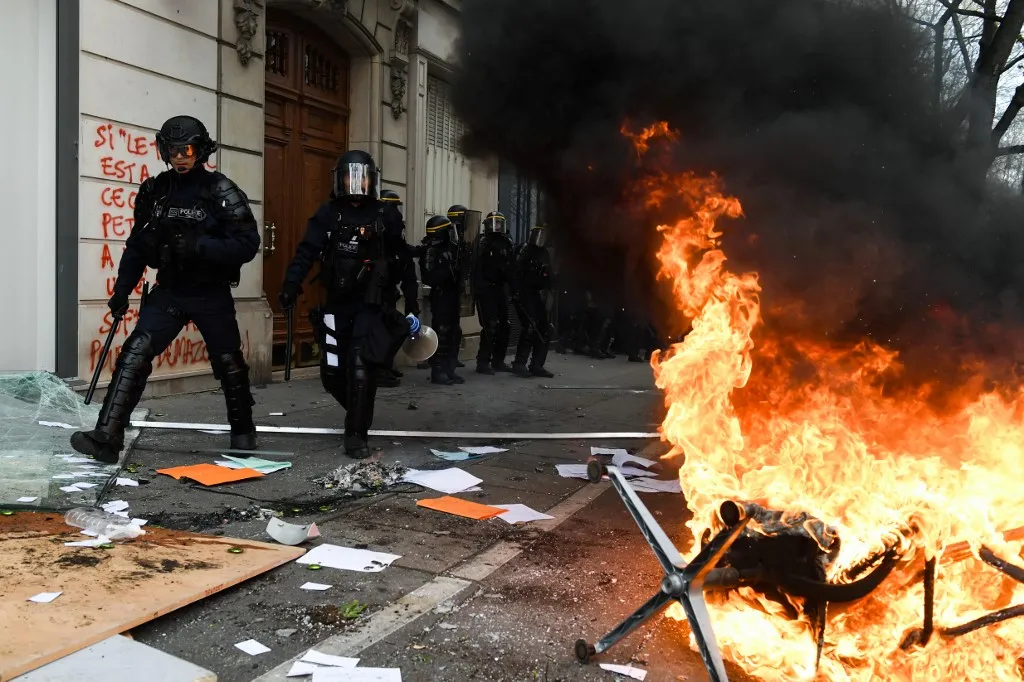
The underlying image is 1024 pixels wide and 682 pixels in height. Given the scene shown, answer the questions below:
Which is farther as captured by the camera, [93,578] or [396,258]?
[396,258]

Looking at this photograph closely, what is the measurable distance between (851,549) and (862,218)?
4.62ft

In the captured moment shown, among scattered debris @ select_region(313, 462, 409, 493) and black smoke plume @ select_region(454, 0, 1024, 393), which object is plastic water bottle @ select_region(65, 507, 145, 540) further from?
black smoke plume @ select_region(454, 0, 1024, 393)

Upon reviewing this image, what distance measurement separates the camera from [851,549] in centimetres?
260

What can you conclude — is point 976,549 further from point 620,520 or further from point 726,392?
point 620,520

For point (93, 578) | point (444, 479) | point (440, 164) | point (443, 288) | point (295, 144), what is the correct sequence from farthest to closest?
point (440, 164) → point (443, 288) → point (295, 144) → point (444, 479) → point (93, 578)

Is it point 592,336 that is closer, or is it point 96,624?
point 96,624

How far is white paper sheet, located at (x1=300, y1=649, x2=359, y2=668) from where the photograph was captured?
2.75 m

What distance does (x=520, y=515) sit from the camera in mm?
4562

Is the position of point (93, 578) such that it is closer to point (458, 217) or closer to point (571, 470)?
point (571, 470)

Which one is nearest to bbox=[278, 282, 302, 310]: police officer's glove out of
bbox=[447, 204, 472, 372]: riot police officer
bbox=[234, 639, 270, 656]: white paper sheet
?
bbox=[234, 639, 270, 656]: white paper sheet

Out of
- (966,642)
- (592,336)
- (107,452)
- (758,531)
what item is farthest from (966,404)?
(592,336)

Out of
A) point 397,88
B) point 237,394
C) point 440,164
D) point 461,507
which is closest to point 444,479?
point 461,507

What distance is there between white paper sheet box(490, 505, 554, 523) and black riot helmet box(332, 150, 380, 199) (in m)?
2.33

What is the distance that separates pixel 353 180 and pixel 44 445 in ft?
8.28
